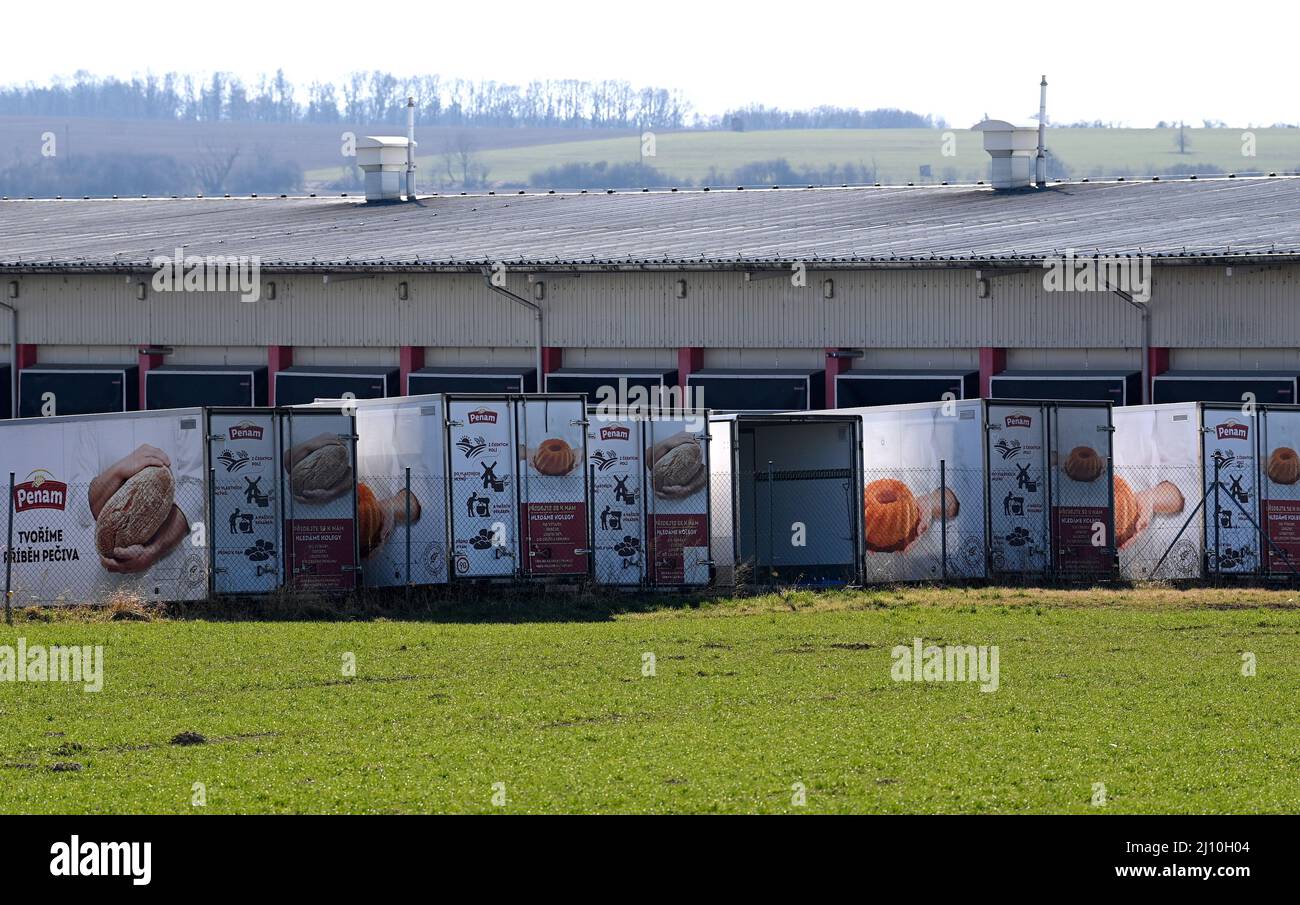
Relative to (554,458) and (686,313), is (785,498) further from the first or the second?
(686,313)

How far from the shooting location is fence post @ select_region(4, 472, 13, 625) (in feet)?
74.8

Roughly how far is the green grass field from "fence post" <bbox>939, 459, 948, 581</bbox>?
4310 inches

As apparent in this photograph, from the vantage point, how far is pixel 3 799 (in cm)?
1245

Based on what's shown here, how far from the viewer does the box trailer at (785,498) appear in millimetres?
26406

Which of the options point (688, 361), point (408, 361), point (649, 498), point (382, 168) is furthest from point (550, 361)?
point (382, 168)

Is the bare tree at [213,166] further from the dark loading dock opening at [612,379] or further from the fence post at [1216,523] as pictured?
the fence post at [1216,523]

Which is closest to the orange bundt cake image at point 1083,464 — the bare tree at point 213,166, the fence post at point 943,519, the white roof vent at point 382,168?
the fence post at point 943,519

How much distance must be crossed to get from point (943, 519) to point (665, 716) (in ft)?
39.3

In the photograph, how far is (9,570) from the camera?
23.3 m

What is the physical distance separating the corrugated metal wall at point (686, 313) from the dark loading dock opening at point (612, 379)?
0.43m

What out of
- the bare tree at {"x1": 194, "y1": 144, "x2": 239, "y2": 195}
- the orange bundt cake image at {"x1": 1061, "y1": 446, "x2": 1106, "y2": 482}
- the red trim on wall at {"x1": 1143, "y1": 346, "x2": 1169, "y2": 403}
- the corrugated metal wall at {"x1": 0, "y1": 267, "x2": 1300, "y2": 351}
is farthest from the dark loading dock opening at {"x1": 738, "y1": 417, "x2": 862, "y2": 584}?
the bare tree at {"x1": 194, "y1": 144, "x2": 239, "y2": 195}

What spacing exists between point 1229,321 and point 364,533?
15969 mm

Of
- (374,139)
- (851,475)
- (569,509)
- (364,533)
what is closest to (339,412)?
A: (364,533)
